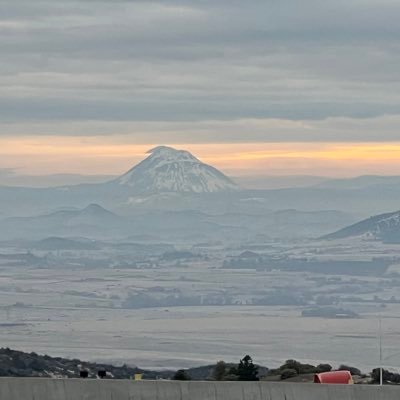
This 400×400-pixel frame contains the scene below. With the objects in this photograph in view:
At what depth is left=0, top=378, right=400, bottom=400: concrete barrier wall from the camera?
31062mm

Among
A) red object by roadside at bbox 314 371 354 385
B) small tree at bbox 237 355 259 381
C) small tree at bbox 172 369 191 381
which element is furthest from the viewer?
small tree at bbox 237 355 259 381

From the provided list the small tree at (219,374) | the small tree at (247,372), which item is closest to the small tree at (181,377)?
the small tree at (219,374)

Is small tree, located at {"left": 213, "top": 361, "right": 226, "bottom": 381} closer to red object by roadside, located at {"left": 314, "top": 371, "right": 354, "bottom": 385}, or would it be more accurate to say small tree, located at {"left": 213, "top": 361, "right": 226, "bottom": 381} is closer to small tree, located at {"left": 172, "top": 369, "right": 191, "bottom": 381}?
small tree, located at {"left": 172, "top": 369, "right": 191, "bottom": 381}

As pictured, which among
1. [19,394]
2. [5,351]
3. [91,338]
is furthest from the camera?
[91,338]

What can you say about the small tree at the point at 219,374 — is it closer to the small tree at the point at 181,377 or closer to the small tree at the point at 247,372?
the small tree at the point at 181,377

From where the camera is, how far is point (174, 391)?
31.3 meters

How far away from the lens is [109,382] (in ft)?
103

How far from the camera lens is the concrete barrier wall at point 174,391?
31.1 m

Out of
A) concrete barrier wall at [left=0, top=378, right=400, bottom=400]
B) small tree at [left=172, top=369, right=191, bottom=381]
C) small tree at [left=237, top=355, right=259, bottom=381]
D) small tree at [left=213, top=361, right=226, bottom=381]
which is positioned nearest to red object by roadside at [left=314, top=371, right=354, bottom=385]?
concrete barrier wall at [left=0, top=378, right=400, bottom=400]

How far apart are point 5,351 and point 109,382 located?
204 feet

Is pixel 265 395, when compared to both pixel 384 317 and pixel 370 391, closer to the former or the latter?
pixel 370 391

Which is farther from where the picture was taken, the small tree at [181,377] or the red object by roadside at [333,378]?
the small tree at [181,377]

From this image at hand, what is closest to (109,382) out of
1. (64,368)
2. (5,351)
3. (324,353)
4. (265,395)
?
(265,395)

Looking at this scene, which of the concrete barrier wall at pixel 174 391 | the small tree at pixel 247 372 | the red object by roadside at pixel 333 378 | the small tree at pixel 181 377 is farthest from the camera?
the small tree at pixel 247 372
